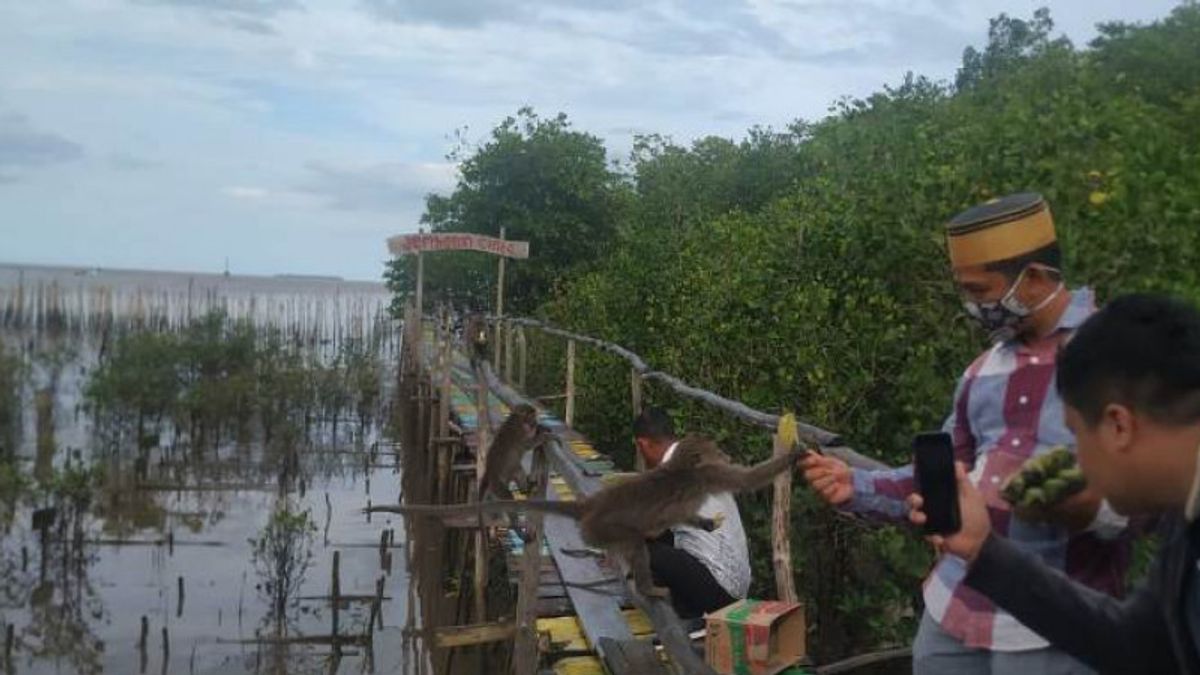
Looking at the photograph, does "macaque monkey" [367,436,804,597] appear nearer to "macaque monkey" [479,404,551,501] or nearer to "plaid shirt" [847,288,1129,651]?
"plaid shirt" [847,288,1129,651]

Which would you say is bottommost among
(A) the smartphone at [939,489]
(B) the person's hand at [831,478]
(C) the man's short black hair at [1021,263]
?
(B) the person's hand at [831,478]

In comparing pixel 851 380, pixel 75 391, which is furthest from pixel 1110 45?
pixel 75 391

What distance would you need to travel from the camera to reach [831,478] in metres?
2.52

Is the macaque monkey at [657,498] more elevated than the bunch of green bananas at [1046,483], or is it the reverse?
the bunch of green bananas at [1046,483]

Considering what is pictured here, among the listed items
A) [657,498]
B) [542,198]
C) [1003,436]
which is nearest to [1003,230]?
[1003,436]

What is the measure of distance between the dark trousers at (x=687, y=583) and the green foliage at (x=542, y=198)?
1680 centimetres

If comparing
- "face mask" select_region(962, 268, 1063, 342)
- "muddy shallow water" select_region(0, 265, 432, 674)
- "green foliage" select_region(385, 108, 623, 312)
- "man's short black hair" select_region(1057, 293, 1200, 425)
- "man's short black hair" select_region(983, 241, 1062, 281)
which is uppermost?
"green foliage" select_region(385, 108, 623, 312)

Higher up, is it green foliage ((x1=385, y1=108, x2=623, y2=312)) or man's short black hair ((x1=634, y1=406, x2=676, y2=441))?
green foliage ((x1=385, y1=108, x2=623, y2=312))

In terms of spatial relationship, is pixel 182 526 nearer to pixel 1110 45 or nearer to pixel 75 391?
pixel 1110 45

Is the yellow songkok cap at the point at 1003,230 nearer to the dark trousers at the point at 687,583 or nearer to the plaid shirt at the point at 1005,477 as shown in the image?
the plaid shirt at the point at 1005,477

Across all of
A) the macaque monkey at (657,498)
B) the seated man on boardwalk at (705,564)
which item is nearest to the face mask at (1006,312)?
the macaque monkey at (657,498)

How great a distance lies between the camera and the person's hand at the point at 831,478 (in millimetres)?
2490

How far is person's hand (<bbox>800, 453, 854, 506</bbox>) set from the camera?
2.49 m

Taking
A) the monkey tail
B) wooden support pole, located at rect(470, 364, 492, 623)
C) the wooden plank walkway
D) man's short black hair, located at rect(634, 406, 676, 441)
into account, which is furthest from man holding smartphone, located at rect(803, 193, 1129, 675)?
wooden support pole, located at rect(470, 364, 492, 623)
